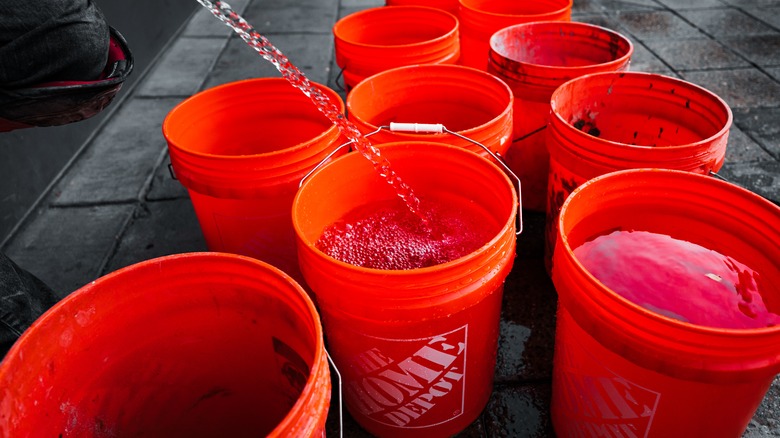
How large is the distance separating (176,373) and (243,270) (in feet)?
1.57

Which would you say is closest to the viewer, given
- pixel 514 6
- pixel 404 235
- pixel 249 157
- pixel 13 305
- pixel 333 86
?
pixel 13 305

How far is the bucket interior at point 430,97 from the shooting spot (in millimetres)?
2102

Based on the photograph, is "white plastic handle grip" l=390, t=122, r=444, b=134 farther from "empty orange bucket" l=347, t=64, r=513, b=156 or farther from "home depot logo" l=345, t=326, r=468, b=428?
"home depot logo" l=345, t=326, r=468, b=428

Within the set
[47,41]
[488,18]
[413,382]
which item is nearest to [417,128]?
[413,382]

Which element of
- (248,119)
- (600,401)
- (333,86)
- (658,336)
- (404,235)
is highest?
(658,336)

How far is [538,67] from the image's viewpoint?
2.12m

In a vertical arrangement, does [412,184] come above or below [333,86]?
above

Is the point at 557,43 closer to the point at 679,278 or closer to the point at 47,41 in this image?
the point at 679,278

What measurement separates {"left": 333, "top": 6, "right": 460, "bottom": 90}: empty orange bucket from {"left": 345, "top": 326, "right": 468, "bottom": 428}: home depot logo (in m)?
1.42

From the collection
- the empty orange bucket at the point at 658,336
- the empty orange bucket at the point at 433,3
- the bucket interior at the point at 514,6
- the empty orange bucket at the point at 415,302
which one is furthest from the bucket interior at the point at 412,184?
the empty orange bucket at the point at 433,3

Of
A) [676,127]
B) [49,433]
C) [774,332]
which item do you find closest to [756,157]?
[676,127]

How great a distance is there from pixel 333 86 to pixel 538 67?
6.91ft

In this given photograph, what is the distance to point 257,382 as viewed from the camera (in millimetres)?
1510

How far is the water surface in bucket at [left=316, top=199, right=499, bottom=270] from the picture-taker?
1751 millimetres
